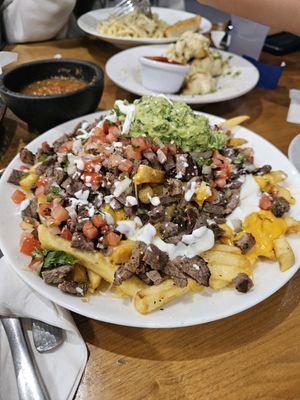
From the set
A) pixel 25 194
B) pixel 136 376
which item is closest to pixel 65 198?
pixel 25 194

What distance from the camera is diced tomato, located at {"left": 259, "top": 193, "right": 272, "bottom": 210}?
156cm

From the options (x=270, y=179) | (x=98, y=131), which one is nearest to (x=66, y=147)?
(x=98, y=131)

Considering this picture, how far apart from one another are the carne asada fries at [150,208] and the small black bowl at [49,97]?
0.85 ft

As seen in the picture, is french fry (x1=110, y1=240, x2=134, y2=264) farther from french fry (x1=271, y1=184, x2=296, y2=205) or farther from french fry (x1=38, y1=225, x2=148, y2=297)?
french fry (x1=271, y1=184, x2=296, y2=205)

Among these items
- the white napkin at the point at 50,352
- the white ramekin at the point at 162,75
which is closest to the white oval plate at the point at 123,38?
the white ramekin at the point at 162,75

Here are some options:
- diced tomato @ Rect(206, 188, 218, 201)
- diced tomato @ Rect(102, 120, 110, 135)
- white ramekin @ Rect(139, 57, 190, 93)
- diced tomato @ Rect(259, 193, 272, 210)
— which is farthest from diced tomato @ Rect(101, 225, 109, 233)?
white ramekin @ Rect(139, 57, 190, 93)

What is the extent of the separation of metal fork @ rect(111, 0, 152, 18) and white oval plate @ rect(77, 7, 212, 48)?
14 cm

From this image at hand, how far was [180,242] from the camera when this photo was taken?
54.2 inches

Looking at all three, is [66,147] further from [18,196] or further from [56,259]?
[56,259]

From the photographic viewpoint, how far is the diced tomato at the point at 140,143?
1.59m

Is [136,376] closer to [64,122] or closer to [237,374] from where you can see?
[237,374]

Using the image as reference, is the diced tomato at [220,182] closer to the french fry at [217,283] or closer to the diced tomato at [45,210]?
the french fry at [217,283]

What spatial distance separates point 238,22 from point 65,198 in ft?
8.66

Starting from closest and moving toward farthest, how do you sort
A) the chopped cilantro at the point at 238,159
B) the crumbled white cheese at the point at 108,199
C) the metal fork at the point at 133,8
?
the crumbled white cheese at the point at 108,199 < the chopped cilantro at the point at 238,159 < the metal fork at the point at 133,8
